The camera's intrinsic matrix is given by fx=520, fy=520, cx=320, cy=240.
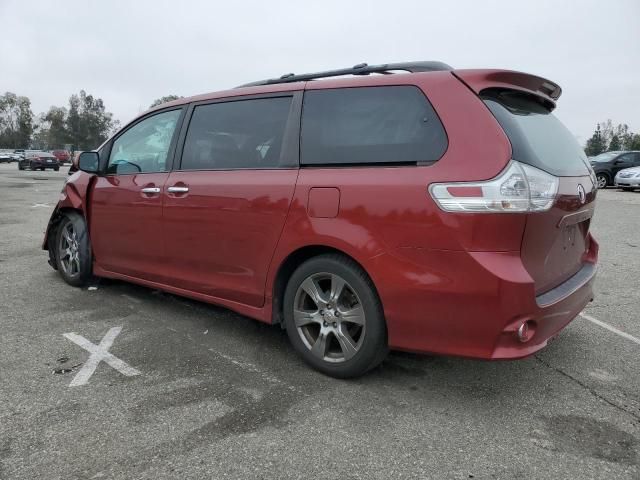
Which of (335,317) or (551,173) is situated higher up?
(551,173)

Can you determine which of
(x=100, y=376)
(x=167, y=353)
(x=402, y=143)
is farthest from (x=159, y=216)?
(x=402, y=143)

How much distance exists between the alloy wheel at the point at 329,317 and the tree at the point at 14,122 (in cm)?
11250

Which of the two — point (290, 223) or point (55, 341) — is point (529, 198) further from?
Answer: point (55, 341)

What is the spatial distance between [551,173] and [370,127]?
0.99m

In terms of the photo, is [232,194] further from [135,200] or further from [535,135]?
[535,135]

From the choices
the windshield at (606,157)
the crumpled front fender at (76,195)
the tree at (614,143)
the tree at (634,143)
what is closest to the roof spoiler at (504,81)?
the crumpled front fender at (76,195)

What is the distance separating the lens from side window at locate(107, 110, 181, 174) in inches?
161

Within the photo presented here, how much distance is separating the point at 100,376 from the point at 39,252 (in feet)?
14.4

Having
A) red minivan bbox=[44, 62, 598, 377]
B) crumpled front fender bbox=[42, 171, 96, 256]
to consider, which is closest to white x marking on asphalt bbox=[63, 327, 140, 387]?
red minivan bbox=[44, 62, 598, 377]

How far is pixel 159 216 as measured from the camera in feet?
13.0

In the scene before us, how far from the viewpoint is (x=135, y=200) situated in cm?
418

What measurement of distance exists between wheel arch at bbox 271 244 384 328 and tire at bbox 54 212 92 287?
2396mm

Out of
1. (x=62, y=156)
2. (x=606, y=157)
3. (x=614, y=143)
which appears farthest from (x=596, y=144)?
(x=62, y=156)

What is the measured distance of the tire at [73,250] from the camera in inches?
190
